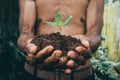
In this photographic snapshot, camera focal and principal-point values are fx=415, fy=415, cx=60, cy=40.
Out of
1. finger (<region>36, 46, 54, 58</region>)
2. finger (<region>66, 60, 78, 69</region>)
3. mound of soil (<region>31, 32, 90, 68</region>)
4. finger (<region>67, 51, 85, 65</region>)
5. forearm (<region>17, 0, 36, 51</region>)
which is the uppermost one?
forearm (<region>17, 0, 36, 51</region>)

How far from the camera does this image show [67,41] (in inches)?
71.1

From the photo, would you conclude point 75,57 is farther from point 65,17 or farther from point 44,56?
point 65,17

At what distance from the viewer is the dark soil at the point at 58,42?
1.77 meters

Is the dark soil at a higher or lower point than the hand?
higher

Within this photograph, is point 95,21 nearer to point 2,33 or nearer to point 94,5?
point 94,5

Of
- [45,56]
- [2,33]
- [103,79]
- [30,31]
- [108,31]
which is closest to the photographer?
[45,56]

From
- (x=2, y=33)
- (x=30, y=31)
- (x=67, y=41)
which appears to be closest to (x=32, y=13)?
(x=30, y=31)

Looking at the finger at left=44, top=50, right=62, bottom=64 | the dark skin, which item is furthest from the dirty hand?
the dark skin

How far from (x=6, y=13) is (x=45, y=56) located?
3.05 feet

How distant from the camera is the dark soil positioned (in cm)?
177

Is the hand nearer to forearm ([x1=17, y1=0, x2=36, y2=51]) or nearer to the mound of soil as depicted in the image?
the mound of soil

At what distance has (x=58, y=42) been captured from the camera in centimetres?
178

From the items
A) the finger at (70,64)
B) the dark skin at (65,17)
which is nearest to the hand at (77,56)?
the finger at (70,64)

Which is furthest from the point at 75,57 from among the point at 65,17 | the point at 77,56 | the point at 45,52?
the point at 65,17
